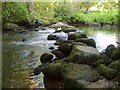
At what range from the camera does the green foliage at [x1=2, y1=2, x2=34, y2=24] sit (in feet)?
54.5

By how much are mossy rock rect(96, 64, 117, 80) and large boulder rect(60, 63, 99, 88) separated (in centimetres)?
17

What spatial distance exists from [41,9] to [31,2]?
731 centimetres

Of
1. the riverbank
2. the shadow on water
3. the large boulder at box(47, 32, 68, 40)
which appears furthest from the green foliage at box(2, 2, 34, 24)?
the riverbank

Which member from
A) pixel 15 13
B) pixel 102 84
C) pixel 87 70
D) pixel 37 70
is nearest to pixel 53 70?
pixel 37 70

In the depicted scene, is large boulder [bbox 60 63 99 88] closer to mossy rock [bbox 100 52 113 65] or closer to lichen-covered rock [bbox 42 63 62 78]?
lichen-covered rock [bbox 42 63 62 78]

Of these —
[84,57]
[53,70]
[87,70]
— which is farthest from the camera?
[84,57]

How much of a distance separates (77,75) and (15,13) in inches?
498

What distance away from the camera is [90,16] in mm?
23234

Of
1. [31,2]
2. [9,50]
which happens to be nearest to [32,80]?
[9,50]

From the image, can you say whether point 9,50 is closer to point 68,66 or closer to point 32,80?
point 32,80

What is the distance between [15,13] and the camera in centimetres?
1741

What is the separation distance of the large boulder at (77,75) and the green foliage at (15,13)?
1135 centimetres

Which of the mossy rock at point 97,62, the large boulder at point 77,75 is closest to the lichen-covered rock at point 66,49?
the mossy rock at point 97,62

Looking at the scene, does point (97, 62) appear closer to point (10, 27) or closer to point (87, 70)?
point (87, 70)
